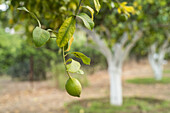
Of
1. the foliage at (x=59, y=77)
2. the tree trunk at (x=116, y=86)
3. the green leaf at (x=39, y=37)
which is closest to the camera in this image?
the green leaf at (x=39, y=37)

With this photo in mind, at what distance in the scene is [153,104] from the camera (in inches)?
185

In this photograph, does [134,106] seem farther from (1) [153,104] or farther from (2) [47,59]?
(2) [47,59]

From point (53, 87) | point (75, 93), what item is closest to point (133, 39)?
point (75, 93)

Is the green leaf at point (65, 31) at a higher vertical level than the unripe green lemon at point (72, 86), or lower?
higher

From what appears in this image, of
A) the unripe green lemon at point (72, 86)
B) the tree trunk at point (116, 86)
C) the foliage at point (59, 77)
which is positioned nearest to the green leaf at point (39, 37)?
the unripe green lemon at point (72, 86)

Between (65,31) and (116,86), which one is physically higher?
(65,31)

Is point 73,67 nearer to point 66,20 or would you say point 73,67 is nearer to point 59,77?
point 66,20

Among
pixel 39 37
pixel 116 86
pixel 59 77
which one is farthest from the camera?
pixel 59 77

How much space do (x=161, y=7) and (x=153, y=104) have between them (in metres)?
2.45

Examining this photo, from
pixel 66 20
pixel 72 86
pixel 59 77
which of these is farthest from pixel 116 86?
pixel 66 20

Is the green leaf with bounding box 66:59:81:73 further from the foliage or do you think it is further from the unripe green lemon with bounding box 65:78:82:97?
the foliage

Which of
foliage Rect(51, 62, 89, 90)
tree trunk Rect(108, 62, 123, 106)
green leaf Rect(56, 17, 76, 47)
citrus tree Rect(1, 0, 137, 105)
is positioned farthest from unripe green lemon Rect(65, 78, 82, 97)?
foliage Rect(51, 62, 89, 90)

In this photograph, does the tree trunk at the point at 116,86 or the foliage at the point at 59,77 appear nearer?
the tree trunk at the point at 116,86

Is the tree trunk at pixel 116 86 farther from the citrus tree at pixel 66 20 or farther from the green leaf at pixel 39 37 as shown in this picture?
the green leaf at pixel 39 37
